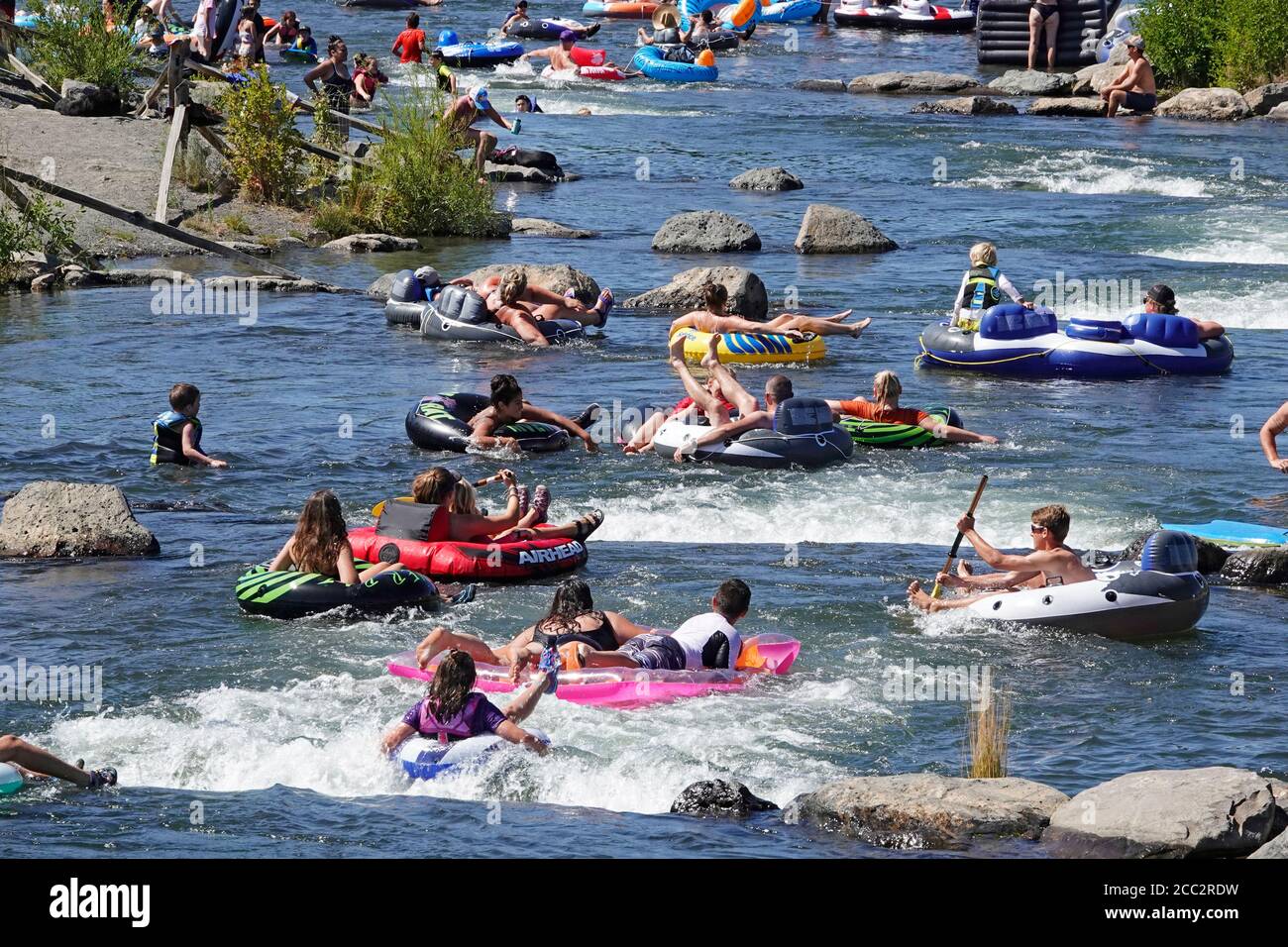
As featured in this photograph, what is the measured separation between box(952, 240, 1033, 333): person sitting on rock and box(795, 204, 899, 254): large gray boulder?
662 cm

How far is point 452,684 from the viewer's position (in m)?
10.7

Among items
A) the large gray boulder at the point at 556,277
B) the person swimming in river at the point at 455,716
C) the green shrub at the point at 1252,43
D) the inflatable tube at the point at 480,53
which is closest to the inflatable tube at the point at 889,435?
the large gray boulder at the point at 556,277

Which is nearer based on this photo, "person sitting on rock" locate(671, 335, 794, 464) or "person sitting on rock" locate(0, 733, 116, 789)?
"person sitting on rock" locate(0, 733, 116, 789)

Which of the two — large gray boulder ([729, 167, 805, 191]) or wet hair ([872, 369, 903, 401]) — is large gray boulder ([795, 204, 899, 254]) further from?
wet hair ([872, 369, 903, 401])

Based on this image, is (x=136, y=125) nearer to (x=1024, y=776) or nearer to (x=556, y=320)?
(x=556, y=320)

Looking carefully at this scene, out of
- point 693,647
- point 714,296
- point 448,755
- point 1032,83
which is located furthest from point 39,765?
point 1032,83

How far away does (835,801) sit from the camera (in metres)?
10.0

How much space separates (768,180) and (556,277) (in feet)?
33.2

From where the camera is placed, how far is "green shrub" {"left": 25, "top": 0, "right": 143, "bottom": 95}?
29.1 m

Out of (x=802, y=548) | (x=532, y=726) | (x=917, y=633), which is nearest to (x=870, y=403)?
(x=802, y=548)

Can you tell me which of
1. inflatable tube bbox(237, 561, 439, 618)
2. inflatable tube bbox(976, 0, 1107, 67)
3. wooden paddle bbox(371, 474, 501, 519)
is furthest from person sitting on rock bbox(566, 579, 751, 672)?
inflatable tube bbox(976, 0, 1107, 67)

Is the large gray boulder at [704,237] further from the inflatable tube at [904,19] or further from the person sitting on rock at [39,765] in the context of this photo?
the inflatable tube at [904,19]

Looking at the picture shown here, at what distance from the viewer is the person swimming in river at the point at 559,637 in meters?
12.1

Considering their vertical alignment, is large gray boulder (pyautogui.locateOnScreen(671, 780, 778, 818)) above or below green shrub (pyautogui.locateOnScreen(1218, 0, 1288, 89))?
below
